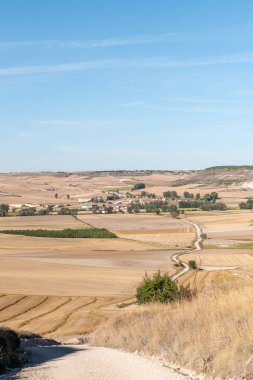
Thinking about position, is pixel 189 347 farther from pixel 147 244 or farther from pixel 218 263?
pixel 147 244

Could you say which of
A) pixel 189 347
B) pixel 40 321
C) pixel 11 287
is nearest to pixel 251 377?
pixel 189 347

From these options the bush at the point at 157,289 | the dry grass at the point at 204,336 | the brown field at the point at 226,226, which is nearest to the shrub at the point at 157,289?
the bush at the point at 157,289

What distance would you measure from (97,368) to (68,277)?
69.3 m

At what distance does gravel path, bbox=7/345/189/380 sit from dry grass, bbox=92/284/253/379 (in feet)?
2.50

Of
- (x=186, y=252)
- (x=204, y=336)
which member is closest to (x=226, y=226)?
(x=186, y=252)

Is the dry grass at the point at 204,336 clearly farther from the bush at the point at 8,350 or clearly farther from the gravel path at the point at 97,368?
the bush at the point at 8,350

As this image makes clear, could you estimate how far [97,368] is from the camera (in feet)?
52.3

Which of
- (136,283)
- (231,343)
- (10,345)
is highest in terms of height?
(231,343)

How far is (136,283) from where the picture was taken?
7844 centimetres

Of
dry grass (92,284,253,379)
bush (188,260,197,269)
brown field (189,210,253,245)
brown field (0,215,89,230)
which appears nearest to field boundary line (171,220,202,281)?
bush (188,260,197,269)

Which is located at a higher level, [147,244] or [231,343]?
[231,343]

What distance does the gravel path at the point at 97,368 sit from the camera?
1462cm

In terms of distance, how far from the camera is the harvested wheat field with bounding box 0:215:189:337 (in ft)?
160

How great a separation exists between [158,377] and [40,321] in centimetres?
3569
